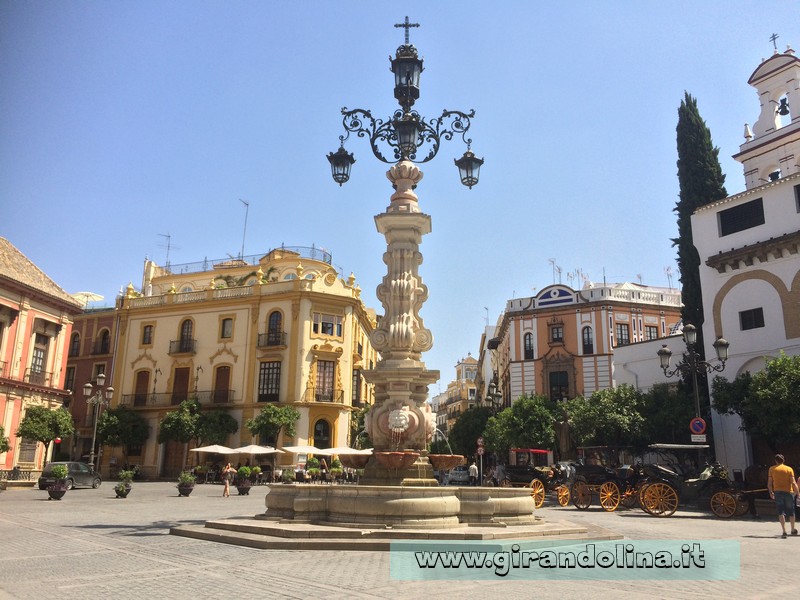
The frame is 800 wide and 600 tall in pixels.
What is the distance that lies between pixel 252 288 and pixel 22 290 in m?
14.6

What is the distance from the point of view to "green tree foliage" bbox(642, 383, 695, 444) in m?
27.4

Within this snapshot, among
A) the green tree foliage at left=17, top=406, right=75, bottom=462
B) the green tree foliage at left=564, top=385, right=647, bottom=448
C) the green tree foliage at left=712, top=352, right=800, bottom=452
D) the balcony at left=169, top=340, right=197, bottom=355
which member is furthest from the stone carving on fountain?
the balcony at left=169, top=340, right=197, bottom=355

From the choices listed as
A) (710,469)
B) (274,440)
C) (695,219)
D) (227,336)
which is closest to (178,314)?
(227,336)

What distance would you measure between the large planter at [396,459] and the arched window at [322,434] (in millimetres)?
29928

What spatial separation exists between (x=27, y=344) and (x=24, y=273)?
3.58 m

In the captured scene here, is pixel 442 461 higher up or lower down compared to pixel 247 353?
lower down

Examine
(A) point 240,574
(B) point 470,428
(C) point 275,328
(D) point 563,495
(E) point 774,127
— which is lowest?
(A) point 240,574

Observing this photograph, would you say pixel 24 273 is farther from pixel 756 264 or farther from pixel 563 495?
pixel 756 264

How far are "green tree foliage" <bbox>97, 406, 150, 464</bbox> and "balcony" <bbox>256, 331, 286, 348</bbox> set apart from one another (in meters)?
9.21

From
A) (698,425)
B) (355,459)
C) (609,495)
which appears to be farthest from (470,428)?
(355,459)

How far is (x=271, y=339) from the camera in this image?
41.5 metres

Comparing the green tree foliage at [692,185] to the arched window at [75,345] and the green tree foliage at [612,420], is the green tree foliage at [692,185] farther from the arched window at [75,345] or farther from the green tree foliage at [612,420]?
the arched window at [75,345]

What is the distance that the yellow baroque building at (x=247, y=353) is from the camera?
133 ft

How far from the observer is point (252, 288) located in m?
42.9
